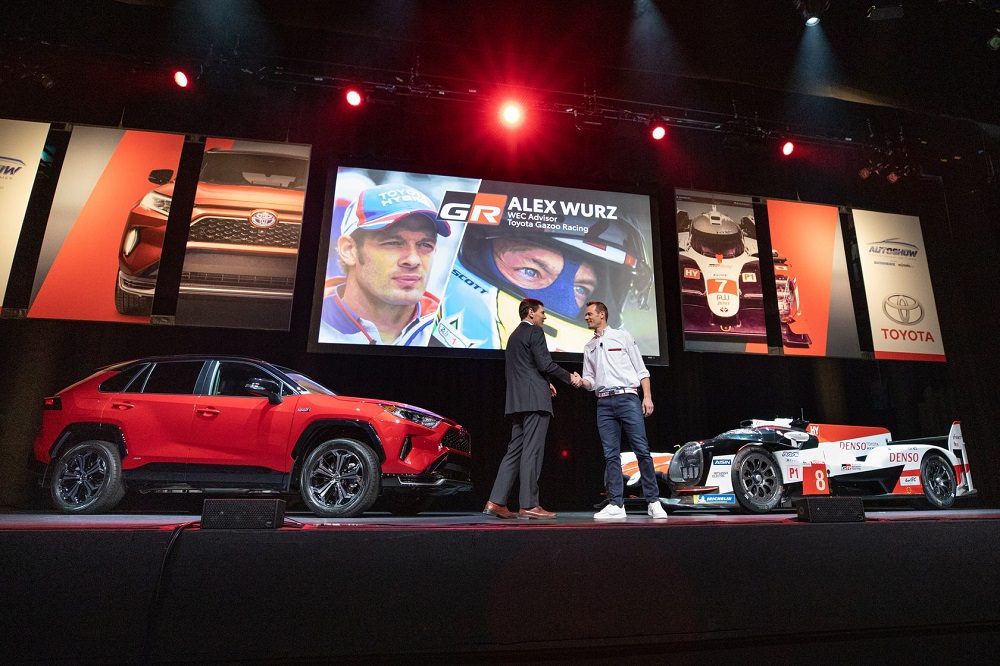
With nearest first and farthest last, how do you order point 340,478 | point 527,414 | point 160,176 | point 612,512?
point 612,512, point 527,414, point 340,478, point 160,176

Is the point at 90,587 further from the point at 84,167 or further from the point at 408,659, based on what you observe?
the point at 84,167

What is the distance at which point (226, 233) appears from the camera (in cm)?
522

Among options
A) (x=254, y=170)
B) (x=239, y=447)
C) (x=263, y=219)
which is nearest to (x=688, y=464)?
(x=239, y=447)

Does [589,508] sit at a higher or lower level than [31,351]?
lower

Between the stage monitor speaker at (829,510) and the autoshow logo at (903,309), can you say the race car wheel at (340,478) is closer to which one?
the stage monitor speaker at (829,510)

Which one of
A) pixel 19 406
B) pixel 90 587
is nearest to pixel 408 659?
pixel 90 587

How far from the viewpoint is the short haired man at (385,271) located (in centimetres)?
512

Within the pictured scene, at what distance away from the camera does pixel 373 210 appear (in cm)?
546

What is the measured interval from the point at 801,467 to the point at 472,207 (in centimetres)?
402

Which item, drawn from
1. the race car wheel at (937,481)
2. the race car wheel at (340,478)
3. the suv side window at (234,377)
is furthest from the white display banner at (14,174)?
the race car wheel at (937,481)

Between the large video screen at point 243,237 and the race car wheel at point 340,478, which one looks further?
the large video screen at point 243,237

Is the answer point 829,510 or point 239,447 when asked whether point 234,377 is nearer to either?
point 239,447

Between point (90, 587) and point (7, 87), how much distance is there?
6.12 m

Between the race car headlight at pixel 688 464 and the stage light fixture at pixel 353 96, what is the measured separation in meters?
4.75
